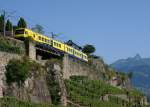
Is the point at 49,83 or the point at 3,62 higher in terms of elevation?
the point at 3,62

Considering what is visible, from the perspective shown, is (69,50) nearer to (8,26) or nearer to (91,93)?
(91,93)

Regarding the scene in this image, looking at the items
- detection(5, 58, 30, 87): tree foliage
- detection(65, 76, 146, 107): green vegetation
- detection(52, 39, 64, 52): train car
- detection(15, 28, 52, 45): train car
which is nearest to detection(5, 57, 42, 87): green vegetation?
detection(5, 58, 30, 87): tree foliage

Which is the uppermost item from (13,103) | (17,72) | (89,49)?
(89,49)

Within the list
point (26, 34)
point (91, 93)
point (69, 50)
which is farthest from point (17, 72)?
point (69, 50)

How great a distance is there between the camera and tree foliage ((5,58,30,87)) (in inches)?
1809

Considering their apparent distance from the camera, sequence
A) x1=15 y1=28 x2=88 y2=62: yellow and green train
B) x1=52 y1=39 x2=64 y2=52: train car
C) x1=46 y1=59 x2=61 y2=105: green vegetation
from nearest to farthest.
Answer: x1=46 y1=59 x2=61 y2=105: green vegetation, x1=15 y1=28 x2=88 y2=62: yellow and green train, x1=52 y1=39 x2=64 y2=52: train car

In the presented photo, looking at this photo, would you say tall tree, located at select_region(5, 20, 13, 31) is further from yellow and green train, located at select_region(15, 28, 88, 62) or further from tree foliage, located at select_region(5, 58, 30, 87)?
tree foliage, located at select_region(5, 58, 30, 87)

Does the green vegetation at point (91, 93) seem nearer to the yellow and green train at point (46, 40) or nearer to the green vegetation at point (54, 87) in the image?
the yellow and green train at point (46, 40)

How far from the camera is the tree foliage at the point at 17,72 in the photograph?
4594 centimetres

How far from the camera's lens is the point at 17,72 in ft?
152

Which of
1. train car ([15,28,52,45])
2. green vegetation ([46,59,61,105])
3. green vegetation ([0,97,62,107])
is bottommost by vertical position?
green vegetation ([0,97,62,107])

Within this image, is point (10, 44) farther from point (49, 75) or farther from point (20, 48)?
point (49, 75)

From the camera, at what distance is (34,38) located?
181ft

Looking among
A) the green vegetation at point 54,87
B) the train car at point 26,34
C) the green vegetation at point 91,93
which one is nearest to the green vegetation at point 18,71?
the green vegetation at point 54,87
